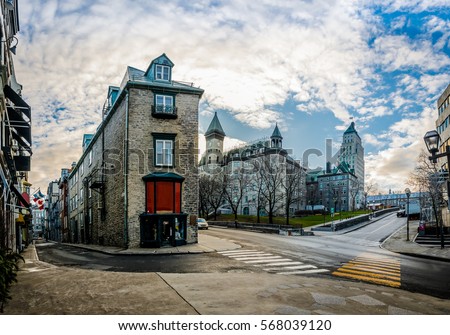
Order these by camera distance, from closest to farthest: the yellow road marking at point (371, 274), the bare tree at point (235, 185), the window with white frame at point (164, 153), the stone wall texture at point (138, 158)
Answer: the yellow road marking at point (371, 274)
the stone wall texture at point (138, 158)
the window with white frame at point (164, 153)
the bare tree at point (235, 185)

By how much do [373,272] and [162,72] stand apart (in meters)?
20.0

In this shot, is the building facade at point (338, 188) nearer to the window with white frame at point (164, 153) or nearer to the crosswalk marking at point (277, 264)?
the window with white frame at point (164, 153)

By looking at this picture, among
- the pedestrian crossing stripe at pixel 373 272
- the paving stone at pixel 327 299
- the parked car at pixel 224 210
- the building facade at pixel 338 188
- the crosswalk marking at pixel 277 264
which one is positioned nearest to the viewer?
the paving stone at pixel 327 299

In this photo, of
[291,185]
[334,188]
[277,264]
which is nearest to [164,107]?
[277,264]

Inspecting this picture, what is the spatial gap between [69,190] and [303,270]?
49.4m

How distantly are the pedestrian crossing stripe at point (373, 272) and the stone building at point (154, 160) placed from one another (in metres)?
13.0

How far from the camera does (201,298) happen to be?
22.9ft

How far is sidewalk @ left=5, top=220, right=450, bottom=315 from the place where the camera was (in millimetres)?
6207

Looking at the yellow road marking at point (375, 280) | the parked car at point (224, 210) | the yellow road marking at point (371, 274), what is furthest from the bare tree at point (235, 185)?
the yellow road marking at point (375, 280)

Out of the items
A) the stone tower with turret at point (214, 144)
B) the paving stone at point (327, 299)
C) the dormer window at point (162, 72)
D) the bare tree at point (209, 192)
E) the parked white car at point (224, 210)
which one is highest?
the stone tower with turret at point (214, 144)

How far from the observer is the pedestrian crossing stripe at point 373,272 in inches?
456

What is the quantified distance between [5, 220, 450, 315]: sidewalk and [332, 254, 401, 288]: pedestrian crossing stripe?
1400 mm

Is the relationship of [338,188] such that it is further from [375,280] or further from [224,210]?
[375,280]
